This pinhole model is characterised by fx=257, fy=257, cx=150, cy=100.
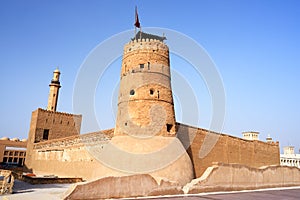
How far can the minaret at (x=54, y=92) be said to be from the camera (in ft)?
107

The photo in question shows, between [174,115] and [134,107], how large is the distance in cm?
208

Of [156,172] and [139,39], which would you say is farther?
[139,39]

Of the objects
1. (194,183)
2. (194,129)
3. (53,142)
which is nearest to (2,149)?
(53,142)

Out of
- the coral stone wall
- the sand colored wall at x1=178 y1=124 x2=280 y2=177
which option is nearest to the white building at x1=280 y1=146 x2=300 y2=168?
the sand colored wall at x1=178 y1=124 x2=280 y2=177

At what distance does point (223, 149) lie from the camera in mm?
17000

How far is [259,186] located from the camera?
14266 millimetres

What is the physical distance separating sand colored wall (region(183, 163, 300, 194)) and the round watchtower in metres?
2.52

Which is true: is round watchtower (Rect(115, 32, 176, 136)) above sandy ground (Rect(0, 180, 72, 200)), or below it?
above

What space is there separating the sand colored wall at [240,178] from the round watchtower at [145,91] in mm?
2518

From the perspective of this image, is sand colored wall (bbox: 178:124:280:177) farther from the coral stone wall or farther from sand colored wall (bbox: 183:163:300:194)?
the coral stone wall

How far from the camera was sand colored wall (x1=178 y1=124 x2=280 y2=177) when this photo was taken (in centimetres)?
1452

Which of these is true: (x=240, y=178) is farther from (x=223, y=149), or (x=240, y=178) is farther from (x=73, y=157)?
(x=73, y=157)

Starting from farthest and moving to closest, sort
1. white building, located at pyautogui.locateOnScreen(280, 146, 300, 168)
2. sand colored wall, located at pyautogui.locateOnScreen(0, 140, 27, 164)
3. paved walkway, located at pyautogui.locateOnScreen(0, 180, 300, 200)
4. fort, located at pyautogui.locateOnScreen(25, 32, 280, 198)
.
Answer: white building, located at pyautogui.locateOnScreen(280, 146, 300, 168) → sand colored wall, located at pyautogui.locateOnScreen(0, 140, 27, 164) → fort, located at pyautogui.locateOnScreen(25, 32, 280, 198) → paved walkway, located at pyautogui.locateOnScreen(0, 180, 300, 200)

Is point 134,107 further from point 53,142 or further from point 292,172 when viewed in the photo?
point 53,142
